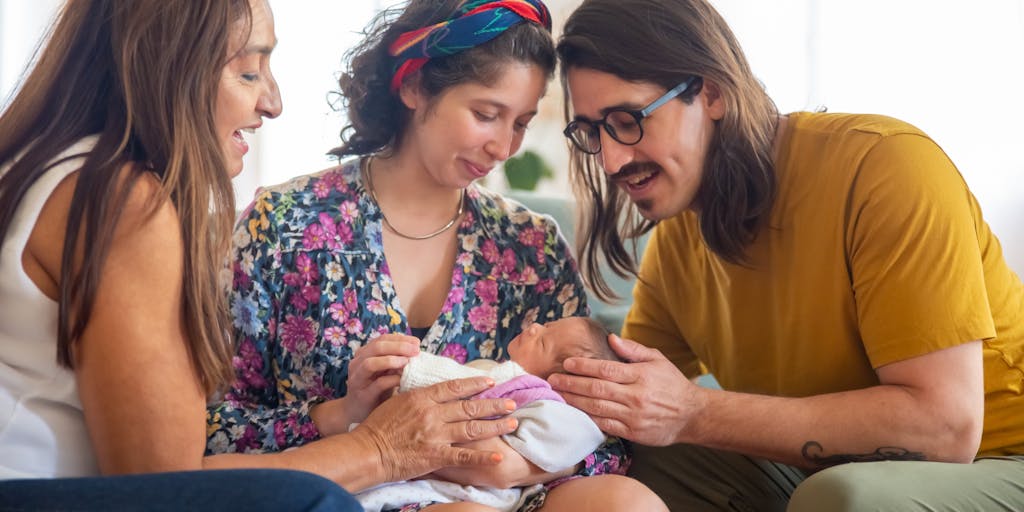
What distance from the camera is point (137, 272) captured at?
1.28m

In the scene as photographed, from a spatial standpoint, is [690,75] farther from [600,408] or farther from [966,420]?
[966,420]

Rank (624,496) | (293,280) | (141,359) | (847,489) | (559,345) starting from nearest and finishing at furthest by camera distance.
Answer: (141,359)
(847,489)
(624,496)
(559,345)
(293,280)

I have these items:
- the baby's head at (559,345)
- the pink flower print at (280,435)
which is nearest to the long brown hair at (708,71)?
the baby's head at (559,345)

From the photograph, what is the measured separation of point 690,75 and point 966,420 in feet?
2.46

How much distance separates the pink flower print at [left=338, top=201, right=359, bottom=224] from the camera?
2.00m

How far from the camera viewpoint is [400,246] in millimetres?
2029

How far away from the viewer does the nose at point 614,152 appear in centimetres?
190

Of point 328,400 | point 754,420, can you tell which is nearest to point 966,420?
point 754,420

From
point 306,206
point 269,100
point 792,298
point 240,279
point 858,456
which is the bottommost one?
point 858,456

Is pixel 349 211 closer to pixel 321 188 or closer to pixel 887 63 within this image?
pixel 321 188

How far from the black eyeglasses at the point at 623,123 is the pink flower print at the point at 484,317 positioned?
0.37 meters

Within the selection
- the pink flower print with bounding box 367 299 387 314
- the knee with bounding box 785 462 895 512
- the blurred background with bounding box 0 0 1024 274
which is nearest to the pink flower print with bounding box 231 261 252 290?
the pink flower print with bounding box 367 299 387 314

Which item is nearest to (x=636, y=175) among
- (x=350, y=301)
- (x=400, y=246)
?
(x=400, y=246)

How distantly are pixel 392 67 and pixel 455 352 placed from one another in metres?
0.58
